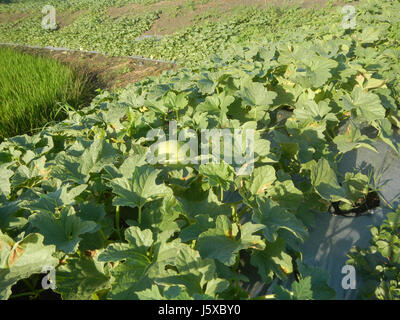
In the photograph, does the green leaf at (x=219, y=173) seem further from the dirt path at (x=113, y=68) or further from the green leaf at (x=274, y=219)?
→ the dirt path at (x=113, y=68)

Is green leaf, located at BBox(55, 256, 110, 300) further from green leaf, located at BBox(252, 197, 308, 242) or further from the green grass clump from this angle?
the green grass clump

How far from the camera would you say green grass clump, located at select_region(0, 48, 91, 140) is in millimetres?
4336

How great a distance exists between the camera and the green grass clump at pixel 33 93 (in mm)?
4336

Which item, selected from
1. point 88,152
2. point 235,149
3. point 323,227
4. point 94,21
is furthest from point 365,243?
point 94,21

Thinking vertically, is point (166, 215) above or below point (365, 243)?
above

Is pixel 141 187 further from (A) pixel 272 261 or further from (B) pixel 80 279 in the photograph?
(A) pixel 272 261

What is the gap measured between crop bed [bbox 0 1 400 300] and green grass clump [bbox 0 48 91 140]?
2.51m

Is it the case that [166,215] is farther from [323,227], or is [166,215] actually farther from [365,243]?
[365,243]

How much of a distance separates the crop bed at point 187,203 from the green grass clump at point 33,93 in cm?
251

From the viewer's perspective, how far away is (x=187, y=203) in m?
1.31

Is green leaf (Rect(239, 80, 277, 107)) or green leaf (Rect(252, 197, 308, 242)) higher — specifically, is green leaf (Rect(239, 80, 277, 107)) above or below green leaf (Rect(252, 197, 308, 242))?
above

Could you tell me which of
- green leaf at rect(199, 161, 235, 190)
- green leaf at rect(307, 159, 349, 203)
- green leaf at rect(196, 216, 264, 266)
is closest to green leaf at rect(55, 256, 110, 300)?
green leaf at rect(196, 216, 264, 266)
